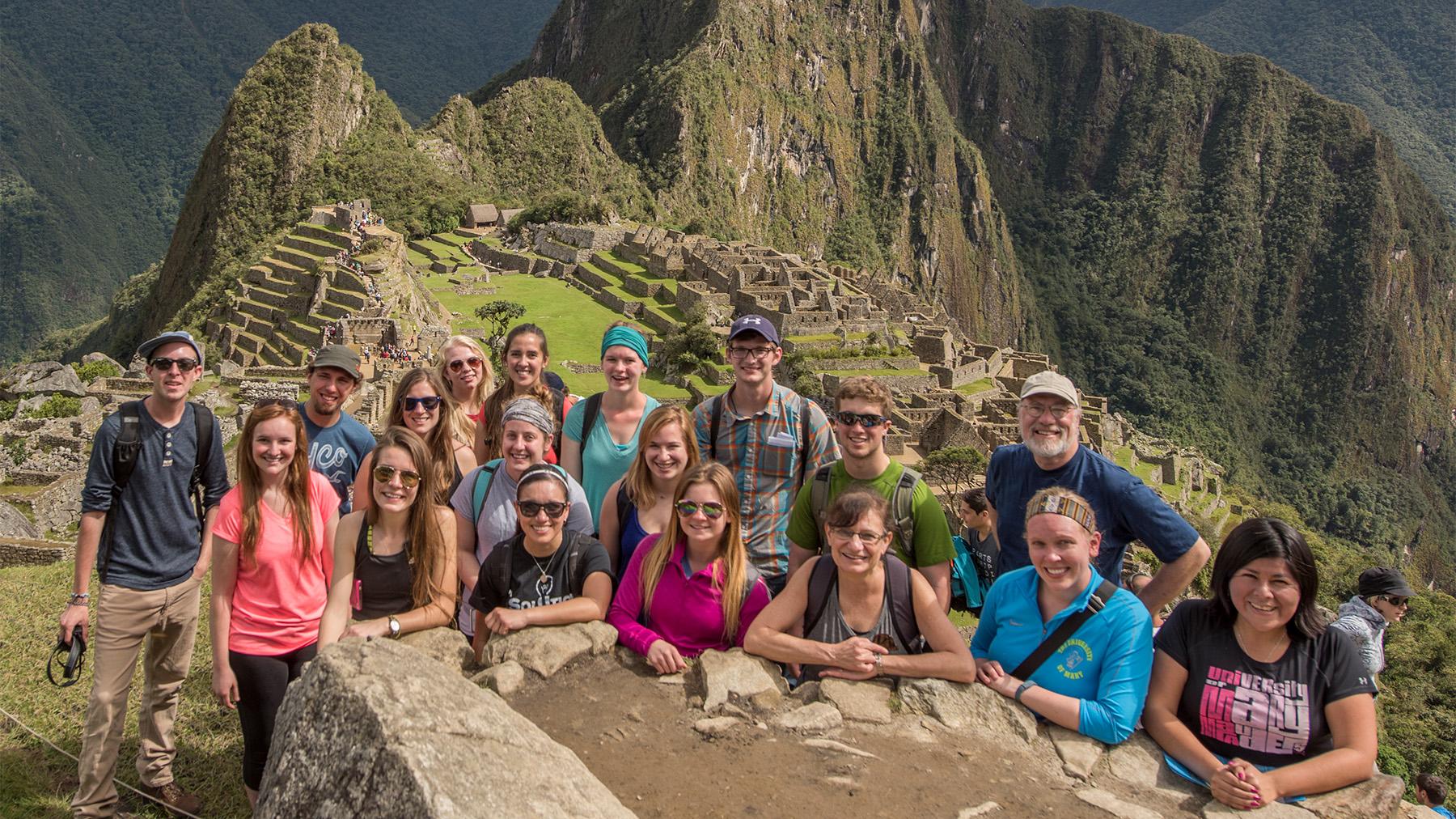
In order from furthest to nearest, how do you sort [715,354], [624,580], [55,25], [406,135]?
1. [55,25]
2. [406,135]
3. [715,354]
4. [624,580]

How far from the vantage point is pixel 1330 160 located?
180500 millimetres

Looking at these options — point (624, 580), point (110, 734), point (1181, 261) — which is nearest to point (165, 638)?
point (110, 734)

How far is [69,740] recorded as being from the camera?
707 centimetres

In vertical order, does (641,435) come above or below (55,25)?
below

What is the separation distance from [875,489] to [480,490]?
2.22 m

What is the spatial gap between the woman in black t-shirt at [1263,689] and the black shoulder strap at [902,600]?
1.12 m

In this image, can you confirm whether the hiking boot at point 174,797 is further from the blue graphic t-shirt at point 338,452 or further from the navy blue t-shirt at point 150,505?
the blue graphic t-shirt at point 338,452

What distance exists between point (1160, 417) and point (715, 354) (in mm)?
110636

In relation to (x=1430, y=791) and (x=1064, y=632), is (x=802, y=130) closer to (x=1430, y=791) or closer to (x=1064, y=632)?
(x=1430, y=791)

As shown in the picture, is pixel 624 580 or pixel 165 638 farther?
pixel 165 638

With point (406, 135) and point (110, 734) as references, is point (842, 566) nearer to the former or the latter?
point (110, 734)

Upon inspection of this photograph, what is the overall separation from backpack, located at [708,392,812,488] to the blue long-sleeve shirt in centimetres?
173

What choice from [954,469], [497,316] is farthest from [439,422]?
[497,316]

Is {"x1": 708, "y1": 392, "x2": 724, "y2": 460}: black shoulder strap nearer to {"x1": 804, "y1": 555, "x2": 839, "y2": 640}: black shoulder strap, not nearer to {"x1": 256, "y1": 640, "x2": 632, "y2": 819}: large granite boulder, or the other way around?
{"x1": 804, "y1": 555, "x2": 839, "y2": 640}: black shoulder strap
